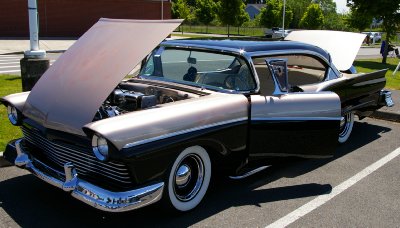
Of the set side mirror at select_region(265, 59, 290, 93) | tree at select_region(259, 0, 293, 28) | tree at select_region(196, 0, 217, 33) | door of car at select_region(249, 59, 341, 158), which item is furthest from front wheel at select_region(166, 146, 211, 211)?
tree at select_region(196, 0, 217, 33)

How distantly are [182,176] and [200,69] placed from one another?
1.38 meters

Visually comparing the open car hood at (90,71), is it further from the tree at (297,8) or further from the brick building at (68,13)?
the tree at (297,8)

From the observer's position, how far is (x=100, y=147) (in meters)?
3.18

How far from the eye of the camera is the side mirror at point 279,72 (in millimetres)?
4426

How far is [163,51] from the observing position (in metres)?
4.99

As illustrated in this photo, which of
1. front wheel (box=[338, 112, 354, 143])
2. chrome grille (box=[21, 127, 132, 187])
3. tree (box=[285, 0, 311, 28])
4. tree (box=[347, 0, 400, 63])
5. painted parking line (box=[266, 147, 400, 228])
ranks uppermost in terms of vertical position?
tree (box=[285, 0, 311, 28])

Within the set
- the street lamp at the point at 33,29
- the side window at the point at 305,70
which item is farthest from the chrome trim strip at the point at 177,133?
the street lamp at the point at 33,29

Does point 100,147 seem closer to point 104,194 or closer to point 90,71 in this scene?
point 104,194

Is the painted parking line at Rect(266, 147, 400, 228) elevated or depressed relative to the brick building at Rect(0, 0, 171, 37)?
depressed

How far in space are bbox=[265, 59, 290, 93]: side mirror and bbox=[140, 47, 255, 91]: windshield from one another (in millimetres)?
251

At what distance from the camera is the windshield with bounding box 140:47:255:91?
14.4ft

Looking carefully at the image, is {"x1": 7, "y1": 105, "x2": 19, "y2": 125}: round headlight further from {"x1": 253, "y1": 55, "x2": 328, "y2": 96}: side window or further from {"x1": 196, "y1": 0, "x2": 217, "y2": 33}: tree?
{"x1": 196, "y1": 0, "x2": 217, "y2": 33}: tree

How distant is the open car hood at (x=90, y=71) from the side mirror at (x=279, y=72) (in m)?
1.14

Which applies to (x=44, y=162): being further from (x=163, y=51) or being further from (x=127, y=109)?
(x=163, y=51)
